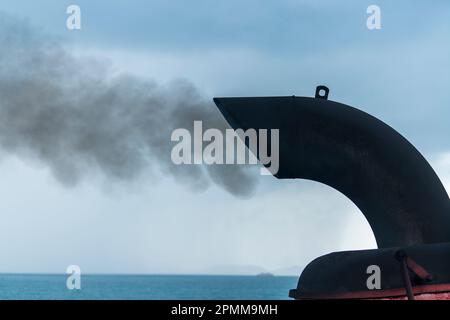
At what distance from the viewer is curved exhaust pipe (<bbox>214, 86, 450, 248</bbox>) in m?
6.98

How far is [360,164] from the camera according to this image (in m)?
7.04

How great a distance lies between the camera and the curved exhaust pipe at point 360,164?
698cm

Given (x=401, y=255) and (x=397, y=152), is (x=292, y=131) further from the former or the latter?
(x=401, y=255)

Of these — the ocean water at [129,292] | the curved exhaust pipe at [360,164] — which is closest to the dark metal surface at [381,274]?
the curved exhaust pipe at [360,164]

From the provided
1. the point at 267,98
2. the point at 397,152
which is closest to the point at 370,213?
the point at 397,152

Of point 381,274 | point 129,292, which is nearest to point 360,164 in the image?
point 381,274

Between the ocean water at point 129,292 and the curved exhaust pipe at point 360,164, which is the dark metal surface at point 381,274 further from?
the ocean water at point 129,292

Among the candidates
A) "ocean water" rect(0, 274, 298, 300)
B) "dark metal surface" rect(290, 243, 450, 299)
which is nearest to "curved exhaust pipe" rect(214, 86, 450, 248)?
"dark metal surface" rect(290, 243, 450, 299)

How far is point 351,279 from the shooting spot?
6.56 meters

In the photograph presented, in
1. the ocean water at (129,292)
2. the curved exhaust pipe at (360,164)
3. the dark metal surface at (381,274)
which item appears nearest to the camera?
the dark metal surface at (381,274)

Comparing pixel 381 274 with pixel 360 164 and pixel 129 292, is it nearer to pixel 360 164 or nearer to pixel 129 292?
pixel 360 164

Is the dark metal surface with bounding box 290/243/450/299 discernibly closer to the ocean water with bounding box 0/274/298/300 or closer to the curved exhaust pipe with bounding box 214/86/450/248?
the curved exhaust pipe with bounding box 214/86/450/248
